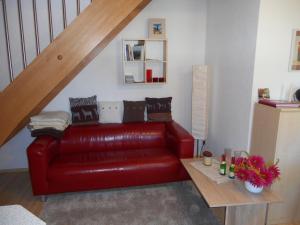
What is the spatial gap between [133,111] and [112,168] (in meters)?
1.01

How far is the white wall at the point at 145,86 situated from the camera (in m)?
3.25

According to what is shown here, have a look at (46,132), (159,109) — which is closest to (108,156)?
(46,132)

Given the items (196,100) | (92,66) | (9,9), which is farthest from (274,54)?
(9,9)

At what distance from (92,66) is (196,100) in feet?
5.07

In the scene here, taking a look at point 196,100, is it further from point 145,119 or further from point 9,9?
point 9,9

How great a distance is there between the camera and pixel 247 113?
7.81 ft

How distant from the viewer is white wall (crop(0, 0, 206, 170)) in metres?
3.25

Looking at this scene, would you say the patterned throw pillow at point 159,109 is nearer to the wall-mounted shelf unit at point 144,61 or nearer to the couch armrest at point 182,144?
the wall-mounted shelf unit at point 144,61

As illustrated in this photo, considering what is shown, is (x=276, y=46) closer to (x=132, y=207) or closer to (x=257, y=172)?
(x=257, y=172)

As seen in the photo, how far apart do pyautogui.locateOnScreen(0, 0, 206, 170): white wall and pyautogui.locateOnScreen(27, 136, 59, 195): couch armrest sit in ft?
3.17

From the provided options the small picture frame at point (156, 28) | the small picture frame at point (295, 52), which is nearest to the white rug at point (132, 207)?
the small picture frame at point (295, 52)

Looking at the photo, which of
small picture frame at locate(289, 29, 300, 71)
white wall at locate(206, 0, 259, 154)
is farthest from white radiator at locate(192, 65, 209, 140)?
small picture frame at locate(289, 29, 300, 71)

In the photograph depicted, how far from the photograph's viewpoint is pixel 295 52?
2223 mm

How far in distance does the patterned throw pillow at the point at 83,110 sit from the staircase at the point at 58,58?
823mm
